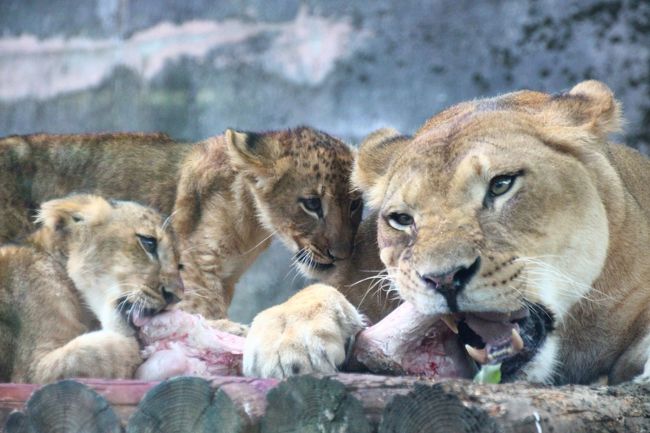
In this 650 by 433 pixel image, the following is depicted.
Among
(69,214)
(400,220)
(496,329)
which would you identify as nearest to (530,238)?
(496,329)

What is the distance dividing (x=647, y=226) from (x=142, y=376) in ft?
4.78

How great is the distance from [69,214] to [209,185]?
53.8 inches

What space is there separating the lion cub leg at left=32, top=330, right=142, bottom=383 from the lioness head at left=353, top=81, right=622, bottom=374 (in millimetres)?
700

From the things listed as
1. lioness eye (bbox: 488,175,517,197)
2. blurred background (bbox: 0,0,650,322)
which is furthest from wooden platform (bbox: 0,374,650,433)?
blurred background (bbox: 0,0,650,322)

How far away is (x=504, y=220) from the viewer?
2705 millimetres

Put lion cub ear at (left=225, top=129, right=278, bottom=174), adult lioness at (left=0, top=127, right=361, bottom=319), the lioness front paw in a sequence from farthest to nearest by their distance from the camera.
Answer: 1. lion cub ear at (left=225, top=129, right=278, bottom=174)
2. adult lioness at (left=0, top=127, right=361, bottom=319)
3. the lioness front paw

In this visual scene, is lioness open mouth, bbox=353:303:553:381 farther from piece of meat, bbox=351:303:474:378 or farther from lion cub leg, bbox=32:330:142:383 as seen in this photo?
lion cub leg, bbox=32:330:142:383

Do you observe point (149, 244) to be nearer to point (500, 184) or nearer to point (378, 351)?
point (378, 351)

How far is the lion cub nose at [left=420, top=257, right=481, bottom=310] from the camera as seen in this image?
2.53m

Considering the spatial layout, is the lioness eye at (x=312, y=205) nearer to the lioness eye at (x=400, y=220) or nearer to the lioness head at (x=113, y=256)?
the lioness head at (x=113, y=256)

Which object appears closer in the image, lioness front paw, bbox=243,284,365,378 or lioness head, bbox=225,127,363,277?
lioness front paw, bbox=243,284,365,378

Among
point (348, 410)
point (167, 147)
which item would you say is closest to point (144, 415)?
point (348, 410)

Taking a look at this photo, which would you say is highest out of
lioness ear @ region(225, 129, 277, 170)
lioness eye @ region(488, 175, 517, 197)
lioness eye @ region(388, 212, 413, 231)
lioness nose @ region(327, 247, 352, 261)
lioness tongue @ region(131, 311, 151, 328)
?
lioness eye @ region(488, 175, 517, 197)

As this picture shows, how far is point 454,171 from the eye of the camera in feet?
9.30
